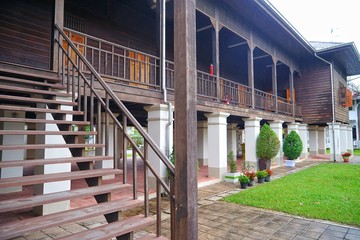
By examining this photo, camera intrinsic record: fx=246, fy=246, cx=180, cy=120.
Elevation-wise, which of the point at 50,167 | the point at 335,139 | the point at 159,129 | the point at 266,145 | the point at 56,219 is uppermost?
the point at 159,129

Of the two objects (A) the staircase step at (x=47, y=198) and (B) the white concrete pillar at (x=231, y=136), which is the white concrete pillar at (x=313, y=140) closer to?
(B) the white concrete pillar at (x=231, y=136)

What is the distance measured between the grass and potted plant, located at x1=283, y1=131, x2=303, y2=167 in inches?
151

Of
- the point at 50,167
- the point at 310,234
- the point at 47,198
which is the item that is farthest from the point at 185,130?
the point at 50,167

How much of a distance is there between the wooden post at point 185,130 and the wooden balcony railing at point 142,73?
3.12m

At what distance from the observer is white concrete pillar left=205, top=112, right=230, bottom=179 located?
8055mm

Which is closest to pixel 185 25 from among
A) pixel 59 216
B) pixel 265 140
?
pixel 59 216

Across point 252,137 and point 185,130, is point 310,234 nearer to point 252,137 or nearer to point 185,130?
point 185,130

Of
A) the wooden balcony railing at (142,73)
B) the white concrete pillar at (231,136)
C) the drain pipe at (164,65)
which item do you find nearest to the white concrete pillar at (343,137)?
the wooden balcony railing at (142,73)

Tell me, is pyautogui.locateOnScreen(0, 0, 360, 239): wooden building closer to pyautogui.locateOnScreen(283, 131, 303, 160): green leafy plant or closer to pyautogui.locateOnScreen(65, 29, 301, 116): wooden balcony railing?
pyautogui.locateOnScreen(65, 29, 301, 116): wooden balcony railing

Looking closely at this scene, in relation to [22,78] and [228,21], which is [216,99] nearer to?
[228,21]

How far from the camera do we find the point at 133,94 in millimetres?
5680

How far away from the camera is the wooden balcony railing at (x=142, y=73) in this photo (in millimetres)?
5605

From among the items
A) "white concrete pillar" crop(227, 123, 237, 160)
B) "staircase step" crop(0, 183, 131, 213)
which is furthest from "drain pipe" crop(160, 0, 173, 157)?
"white concrete pillar" crop(227, 123, 237, 160)

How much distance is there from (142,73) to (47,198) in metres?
6.31
